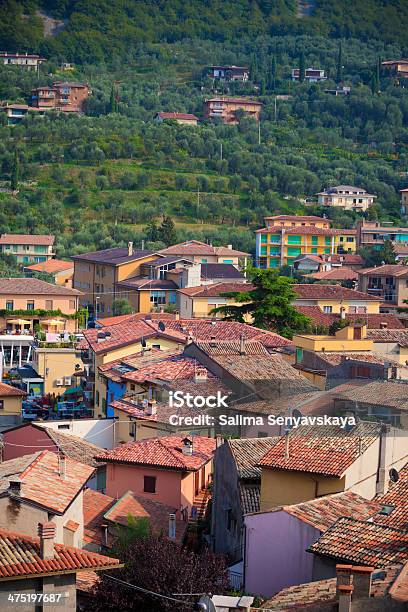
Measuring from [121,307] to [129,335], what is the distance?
69.6 feet

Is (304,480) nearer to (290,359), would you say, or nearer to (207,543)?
(207,543)

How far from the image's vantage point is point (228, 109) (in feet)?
398

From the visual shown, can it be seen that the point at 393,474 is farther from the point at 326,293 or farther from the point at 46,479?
the point at 326,293

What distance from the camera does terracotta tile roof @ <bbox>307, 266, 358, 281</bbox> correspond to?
65688 millimetres

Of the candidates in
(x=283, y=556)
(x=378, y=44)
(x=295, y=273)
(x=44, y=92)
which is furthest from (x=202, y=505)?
(x=378, y=44)

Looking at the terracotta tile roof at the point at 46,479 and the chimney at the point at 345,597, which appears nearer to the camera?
the chimney at the point at 345,597

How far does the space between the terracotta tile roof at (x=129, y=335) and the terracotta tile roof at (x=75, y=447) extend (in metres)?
8.52

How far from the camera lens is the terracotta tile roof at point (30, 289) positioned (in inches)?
2106

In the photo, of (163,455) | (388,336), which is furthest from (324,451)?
(388,336)

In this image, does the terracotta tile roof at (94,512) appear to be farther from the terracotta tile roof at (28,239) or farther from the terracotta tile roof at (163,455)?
the terracotta tile roof at (28,239)

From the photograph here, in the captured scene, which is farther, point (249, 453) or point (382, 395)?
point (382, 395)

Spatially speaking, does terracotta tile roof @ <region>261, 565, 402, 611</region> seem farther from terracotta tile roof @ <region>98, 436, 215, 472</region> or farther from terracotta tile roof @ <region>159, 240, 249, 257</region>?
terracotta tile roof @ <region>159, 240, 249, 257</region>

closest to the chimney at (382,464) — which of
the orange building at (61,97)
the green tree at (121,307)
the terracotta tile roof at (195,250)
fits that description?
the green tree at (121,307)

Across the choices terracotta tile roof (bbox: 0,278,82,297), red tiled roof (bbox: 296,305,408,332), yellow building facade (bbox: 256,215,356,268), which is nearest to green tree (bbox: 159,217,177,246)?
yellow building facade (bbox: 256,215,356,268)
